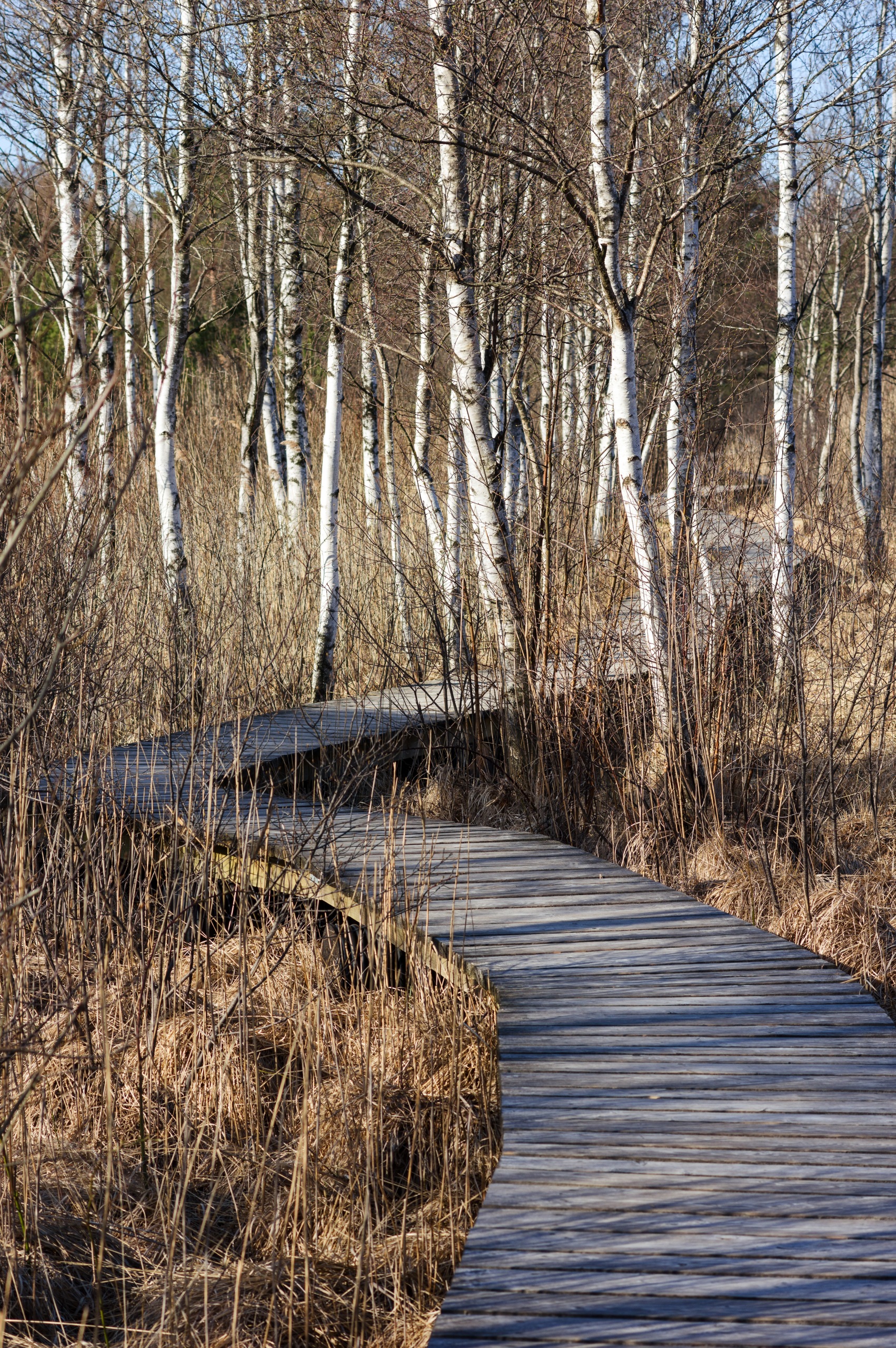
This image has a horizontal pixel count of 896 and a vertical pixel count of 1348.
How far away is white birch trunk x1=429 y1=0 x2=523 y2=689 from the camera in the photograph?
446cm

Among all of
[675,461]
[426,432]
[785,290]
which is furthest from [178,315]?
[785,290]

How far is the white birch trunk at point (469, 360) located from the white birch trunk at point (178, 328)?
5.49ft

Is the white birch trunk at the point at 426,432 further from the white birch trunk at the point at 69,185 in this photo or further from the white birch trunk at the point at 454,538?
the white birch trunk at the point at 69,185

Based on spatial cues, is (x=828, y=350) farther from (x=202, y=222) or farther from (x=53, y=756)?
(x=53, y=756)

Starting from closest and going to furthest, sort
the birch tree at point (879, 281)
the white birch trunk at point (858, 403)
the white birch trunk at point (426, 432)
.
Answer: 1. the white birch trunk at point (426, 432)
2. the birch tree at point (879, 281)
3. the white birch trunk at point (858, 403)

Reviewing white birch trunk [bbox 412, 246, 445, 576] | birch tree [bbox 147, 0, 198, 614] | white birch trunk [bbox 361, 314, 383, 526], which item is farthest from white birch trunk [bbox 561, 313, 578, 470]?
birch tree [bbox 147, 0, 198, 614]

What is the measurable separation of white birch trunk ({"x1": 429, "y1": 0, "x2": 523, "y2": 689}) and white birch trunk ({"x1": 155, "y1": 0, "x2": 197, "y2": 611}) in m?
1.67

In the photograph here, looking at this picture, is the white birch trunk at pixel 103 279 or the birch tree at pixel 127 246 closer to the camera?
the white birch trunk at pixel 103 279

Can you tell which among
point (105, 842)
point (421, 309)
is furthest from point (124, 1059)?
point (421, 309)

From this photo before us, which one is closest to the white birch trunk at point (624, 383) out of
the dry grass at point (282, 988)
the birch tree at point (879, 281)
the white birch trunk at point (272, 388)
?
the dry grass at point (282, 988)

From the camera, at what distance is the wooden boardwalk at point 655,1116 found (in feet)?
5.85

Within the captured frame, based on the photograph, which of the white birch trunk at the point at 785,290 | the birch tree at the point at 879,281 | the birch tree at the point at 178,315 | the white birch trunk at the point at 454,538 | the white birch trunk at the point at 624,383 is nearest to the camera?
the white birch trunk at the point at 624,383

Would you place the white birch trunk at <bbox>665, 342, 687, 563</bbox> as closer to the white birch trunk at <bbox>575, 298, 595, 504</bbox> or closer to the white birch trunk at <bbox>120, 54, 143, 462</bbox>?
the white birch trunk at <bbox>575, 298, 595, 504</bbox>

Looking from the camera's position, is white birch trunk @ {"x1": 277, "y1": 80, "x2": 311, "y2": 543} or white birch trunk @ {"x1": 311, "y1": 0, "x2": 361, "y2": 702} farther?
white birch trunk @ {"x1": 277, "y1": 80, "x2": 311, "y2": 543}
